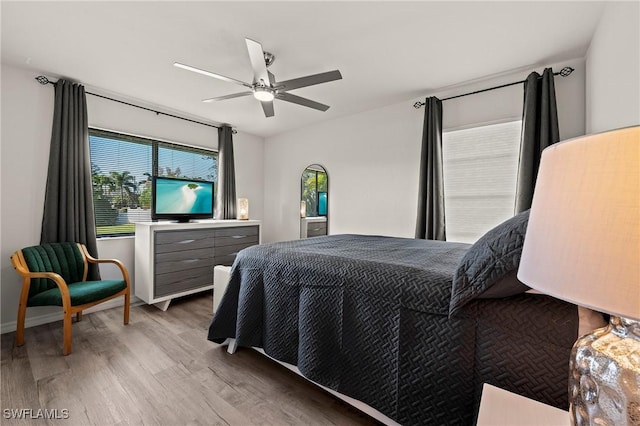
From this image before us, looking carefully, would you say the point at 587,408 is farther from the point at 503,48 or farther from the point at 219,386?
the point at 503,48

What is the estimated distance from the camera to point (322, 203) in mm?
4367

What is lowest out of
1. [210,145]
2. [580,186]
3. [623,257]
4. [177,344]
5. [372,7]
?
[177,344]

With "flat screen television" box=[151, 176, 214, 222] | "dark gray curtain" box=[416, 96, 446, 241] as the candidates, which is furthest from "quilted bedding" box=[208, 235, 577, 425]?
"flat screen television" box=[151, 176, 214, 222]

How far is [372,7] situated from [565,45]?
5.55 ft

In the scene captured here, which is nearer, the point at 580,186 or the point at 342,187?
the point at 580,186

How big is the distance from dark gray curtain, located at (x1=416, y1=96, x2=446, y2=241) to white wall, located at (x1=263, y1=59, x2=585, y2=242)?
183 mm

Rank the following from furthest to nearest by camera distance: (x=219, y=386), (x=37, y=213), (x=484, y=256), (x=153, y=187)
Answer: (x=153, y=187)
(x=37, y=213)
(x=219, y=386)
(x=484, y=256)

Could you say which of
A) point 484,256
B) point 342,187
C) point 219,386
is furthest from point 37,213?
point 484,256

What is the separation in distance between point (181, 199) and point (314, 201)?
1.90 metres

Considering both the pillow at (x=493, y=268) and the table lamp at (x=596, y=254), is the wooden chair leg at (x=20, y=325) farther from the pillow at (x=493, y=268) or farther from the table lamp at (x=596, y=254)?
the table lamp at (x=596, y=254)

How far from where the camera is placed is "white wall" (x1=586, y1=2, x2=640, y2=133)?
1.49 meters

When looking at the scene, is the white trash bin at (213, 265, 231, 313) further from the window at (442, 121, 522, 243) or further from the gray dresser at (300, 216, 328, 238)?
the window at (442, 121, 522, 243)

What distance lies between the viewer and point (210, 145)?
4.34 meters

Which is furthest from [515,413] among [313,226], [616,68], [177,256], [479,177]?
[313,226]
